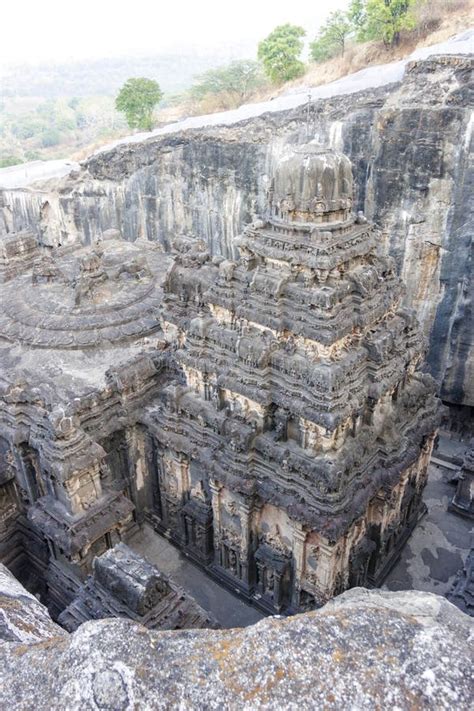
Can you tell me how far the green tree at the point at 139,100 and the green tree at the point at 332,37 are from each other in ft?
46.8

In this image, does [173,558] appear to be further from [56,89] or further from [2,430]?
[56,89]

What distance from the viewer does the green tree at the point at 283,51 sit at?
4325 centimetres

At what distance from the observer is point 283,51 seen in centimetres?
4338

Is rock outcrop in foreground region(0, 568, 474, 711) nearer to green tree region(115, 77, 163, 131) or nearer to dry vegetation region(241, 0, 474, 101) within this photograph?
dry vegetation region(241, 0, 474, 101)

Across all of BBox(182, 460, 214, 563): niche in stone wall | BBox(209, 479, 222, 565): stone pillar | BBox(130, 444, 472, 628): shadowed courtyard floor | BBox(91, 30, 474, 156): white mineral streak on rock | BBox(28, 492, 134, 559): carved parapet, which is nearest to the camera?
BBox(28, 492, 134, 559): carved parapet

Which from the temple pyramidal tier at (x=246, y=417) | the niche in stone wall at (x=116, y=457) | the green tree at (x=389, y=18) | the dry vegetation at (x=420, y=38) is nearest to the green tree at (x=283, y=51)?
the dry vegetation at (x=420, y=38)

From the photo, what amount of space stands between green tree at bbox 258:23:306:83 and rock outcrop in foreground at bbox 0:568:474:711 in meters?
46.6

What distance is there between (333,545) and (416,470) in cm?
546

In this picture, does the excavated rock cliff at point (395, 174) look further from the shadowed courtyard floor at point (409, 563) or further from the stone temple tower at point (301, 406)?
the shadowed courtyard floor at point (409, 563)

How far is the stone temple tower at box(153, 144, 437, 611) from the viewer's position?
46.1 ft

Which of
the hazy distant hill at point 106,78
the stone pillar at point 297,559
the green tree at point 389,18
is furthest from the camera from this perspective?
the hazy distant hill at point 106,78

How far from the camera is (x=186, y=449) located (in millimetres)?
17141

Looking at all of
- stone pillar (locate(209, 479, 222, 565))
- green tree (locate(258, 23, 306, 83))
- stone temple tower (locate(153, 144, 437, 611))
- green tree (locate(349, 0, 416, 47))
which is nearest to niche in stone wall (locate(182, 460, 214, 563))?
stone temple tower (locate(153, 144, 437, 611))

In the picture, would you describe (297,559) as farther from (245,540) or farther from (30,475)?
(30,475)
